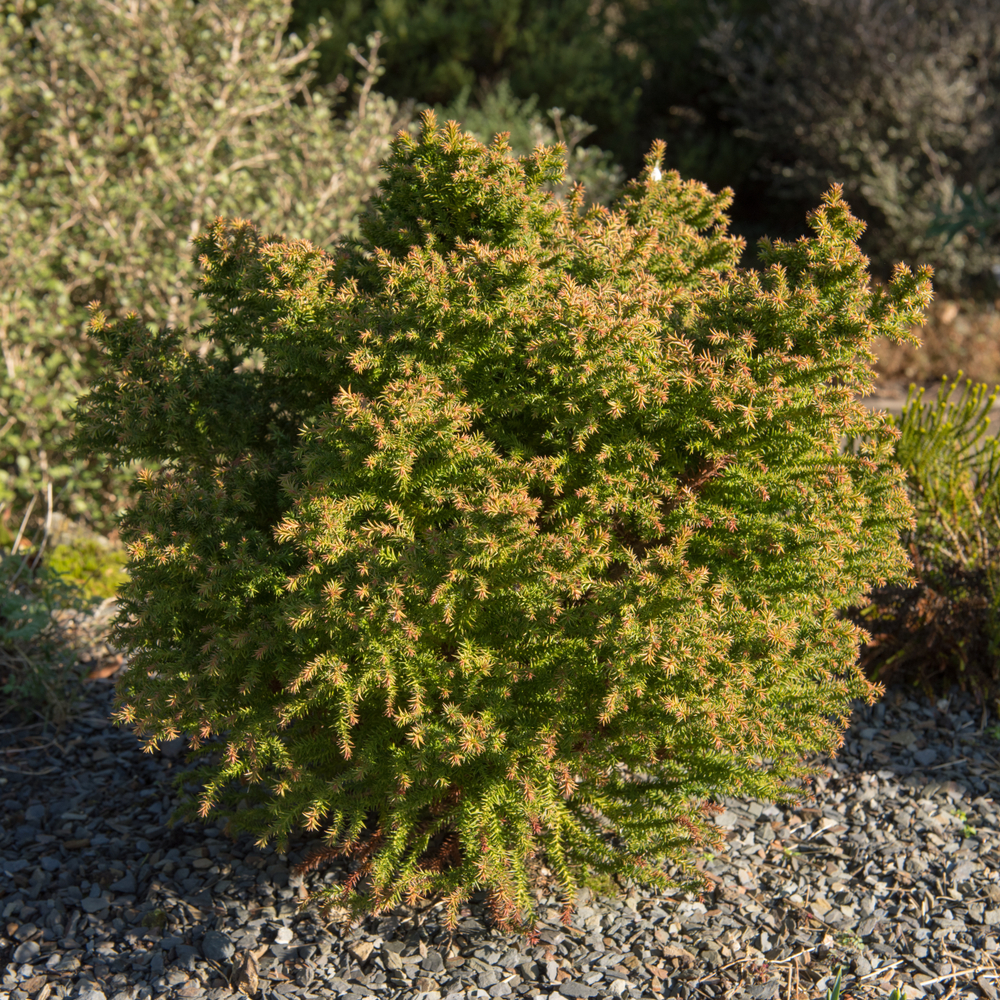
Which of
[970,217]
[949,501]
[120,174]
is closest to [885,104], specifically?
[970,217]

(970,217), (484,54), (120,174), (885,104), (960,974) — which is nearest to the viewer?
(960,974)

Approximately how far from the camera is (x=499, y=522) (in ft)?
6.25

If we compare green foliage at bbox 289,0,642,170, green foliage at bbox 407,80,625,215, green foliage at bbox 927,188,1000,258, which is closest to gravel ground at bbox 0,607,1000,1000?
green foliage at bbox 927,188,1000,258

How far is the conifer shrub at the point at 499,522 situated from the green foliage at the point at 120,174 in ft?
8.46

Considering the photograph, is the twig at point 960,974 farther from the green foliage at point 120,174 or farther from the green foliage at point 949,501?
the green foliage at point 120,174

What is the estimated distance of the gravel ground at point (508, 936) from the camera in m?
2.24

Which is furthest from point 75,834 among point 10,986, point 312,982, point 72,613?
point 72,613

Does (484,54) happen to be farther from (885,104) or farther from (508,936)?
(508,936)

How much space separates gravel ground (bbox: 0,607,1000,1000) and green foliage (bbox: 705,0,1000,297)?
6.00 m

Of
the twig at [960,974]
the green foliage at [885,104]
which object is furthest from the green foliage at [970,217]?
the twig at [960,974]

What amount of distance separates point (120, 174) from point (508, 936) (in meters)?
4.56

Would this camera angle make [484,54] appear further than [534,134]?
Yes

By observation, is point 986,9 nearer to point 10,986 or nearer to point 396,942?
point 396,942

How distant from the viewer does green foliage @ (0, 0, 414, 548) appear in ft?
15.1
